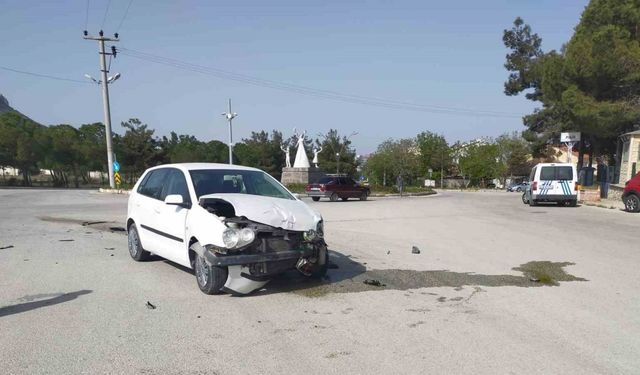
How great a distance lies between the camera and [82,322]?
17.1 feet

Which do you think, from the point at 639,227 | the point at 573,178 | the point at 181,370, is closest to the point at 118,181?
the point at 573,178

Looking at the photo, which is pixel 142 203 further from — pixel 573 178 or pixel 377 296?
pixel 573 178

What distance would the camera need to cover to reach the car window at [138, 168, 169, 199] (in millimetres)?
7945

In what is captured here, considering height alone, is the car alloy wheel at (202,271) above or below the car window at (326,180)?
below

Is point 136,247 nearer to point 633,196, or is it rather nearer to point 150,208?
point 150,208

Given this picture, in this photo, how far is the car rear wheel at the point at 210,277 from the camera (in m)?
6.12

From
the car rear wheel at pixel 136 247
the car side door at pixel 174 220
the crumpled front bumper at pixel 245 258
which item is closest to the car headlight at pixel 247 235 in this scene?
the crumpled front bumper at pixel 245 258

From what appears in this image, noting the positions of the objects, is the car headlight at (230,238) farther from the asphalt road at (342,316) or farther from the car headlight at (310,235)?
the car headlight at (310,235)

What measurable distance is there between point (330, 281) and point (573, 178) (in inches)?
744

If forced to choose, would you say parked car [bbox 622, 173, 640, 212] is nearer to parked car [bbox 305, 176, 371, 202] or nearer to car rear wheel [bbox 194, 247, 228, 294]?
parked car [bbox 305, 176, 371, 202]

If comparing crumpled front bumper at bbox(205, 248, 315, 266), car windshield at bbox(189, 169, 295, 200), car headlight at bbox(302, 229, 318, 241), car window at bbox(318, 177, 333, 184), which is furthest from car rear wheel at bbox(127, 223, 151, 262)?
car window at bbox(318, 177, 333, 184)

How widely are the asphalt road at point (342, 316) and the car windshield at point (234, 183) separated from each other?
130 cm

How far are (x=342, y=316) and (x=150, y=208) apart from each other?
393 cm

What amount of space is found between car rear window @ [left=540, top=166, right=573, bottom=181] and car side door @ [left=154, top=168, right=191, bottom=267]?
63.3 feet
